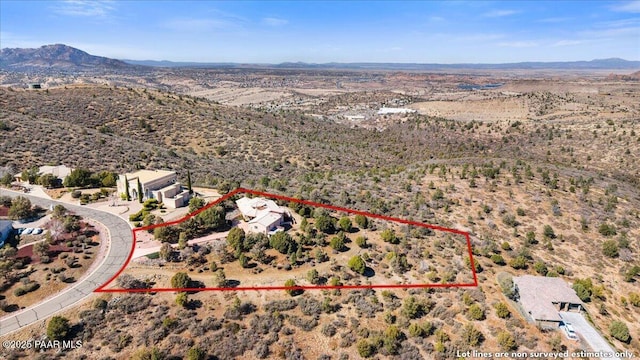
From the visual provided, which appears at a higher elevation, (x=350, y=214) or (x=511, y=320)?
(x=350, y=214)

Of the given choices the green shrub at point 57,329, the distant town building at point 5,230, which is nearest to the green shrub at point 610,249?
the green shrub at point 57,329

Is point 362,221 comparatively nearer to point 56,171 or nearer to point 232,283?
point 232,283

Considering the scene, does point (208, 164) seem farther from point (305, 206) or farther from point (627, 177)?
point (627, 177)

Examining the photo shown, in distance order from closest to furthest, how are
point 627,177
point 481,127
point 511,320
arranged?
point 511,320, point 627,177, point 481,127

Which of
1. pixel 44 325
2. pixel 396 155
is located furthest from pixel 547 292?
pixel 396 155

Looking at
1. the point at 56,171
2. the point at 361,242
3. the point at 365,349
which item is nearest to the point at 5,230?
the point at 56,171

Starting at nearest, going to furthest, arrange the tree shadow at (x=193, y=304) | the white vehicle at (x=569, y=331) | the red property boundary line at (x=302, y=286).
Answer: the white vehicle at (x=569, y=331), the tree shadow at (x=193, y=304), the red property boundary line at (x=302, y=286)

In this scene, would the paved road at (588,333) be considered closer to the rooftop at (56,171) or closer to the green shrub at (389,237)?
the green shrub at (389,237)
